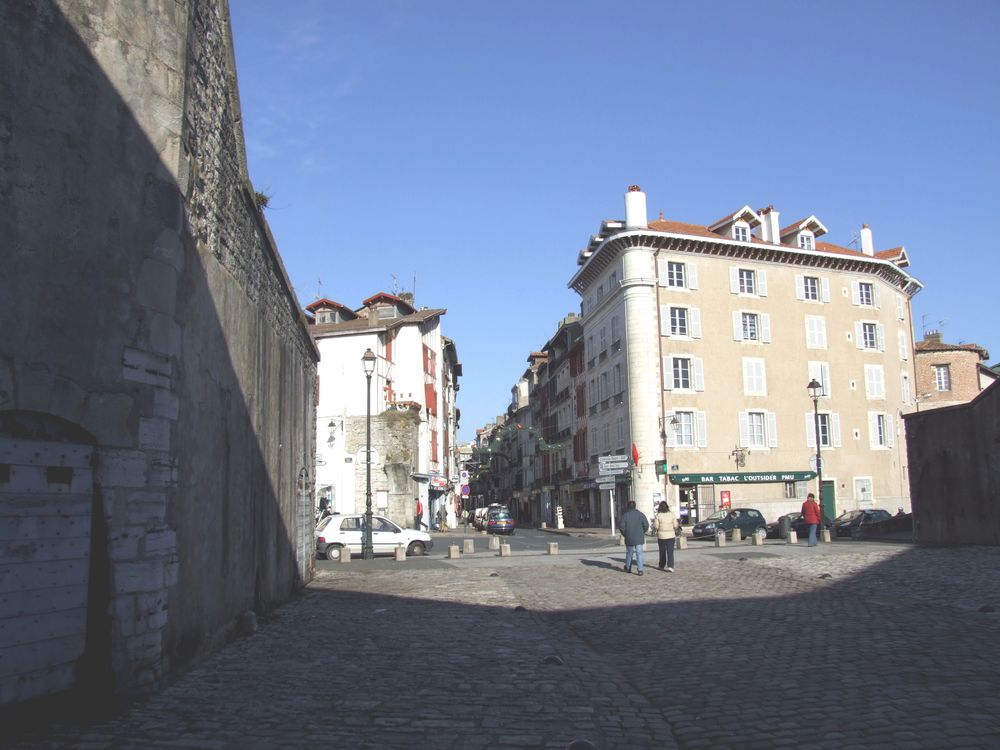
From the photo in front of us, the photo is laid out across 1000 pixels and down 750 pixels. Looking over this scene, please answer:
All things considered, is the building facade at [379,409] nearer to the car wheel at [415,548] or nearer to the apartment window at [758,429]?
the car wheel at [415,548]

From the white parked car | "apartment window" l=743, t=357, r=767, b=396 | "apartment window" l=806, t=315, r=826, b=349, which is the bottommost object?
the white parked car

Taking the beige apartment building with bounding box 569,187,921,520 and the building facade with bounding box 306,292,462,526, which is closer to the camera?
the building facade with bounding box 306,292,462,526

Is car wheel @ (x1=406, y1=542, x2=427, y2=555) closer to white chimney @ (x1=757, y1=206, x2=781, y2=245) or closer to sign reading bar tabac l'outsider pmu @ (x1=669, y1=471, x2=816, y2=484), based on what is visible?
sign reading bar tabac l'outsider pmu @ (x1=669, y1=471, x2=816, y2=484)

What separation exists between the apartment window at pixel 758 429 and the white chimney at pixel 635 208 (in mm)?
11547

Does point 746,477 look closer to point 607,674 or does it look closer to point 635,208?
point 635,208


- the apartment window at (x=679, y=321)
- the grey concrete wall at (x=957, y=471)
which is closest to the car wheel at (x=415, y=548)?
the grey concrete wall at (x=957, y=471)

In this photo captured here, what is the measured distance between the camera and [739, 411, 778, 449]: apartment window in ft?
145

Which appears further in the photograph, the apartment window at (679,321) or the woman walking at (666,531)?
the apartment window at (679,321)

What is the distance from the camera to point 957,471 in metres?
20.7

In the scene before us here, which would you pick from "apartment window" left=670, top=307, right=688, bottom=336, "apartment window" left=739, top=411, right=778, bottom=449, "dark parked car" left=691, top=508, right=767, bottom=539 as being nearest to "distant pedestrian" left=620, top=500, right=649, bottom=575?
"dark parked car" left=691, top=508, right=767, bottom=539

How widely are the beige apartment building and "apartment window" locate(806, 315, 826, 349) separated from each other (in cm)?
6

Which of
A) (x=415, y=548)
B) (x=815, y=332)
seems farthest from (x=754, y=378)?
(x=415, y=548)

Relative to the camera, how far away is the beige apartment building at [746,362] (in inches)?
A: 1694

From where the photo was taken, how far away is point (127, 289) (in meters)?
6.72
